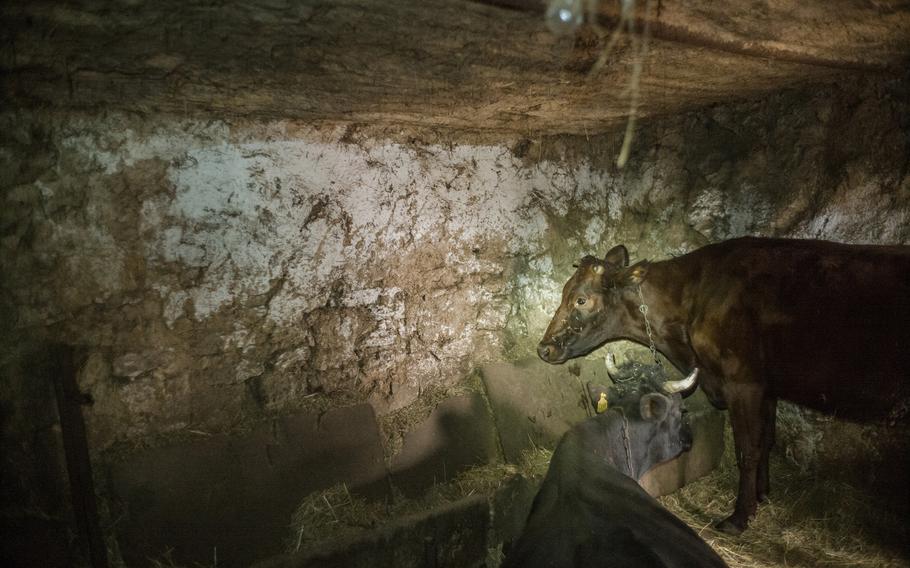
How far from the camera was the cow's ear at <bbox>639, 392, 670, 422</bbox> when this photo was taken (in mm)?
3359

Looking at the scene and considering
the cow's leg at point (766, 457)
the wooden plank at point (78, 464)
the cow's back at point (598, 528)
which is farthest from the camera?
the cow's leg at point (766, 457)

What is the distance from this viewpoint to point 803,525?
146 inches

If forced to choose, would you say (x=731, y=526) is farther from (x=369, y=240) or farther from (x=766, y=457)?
(x=369, y=240)

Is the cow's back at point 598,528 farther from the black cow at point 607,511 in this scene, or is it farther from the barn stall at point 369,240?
the barn stall at point 369,240

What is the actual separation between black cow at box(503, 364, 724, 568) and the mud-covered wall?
1.55 meters

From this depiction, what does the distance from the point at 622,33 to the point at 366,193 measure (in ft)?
7.07

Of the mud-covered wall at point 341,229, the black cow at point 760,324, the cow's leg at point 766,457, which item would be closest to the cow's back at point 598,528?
the black cow at point 760,324

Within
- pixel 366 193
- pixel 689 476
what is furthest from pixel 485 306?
pixel 689 476

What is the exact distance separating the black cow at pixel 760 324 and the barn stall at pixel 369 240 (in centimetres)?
53

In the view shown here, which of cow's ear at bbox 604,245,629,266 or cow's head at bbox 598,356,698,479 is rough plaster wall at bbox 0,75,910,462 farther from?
cow's head at bbox 598,356,698,479

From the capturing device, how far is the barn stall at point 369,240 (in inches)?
99.1

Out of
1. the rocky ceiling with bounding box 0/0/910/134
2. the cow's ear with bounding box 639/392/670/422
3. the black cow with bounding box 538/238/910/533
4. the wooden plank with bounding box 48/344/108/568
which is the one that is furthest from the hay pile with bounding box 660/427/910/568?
the wooden plank with bounding box 48/344/108/568

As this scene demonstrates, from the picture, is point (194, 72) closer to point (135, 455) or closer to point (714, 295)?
point (135, 455)

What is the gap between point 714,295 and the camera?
3.81m
